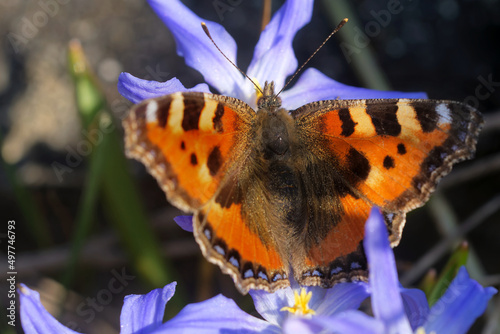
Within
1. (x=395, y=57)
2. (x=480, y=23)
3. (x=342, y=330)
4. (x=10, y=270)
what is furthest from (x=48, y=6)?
(x=342, y=330)

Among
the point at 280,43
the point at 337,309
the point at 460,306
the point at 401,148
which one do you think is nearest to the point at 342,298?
the point at 337,309

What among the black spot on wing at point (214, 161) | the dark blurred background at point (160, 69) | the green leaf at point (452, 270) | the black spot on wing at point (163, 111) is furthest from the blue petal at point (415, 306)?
the dark blurred background at point (160, 69)

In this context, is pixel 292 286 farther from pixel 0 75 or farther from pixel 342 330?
pixel 0 75

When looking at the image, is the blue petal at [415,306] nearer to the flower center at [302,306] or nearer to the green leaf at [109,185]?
the flower center at [302,306]

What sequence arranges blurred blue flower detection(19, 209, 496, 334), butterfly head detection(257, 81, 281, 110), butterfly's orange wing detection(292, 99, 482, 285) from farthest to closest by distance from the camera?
butterfly head detection(257, 81, 281, 110)
butterfly's orange wing detection(292, 99, 482, 285)
blurred blue flower detection(19, 209, 496, 334)

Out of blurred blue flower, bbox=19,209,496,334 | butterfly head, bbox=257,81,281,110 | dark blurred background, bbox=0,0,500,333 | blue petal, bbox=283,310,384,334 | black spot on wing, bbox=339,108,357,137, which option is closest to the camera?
blue petal, bbox=283,310,384,334

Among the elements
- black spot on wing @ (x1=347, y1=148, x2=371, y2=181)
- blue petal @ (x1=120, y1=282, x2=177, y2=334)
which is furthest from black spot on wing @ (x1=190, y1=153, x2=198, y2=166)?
black spot on wing @ (x1=347, y1=148, x2=371, y2=181)

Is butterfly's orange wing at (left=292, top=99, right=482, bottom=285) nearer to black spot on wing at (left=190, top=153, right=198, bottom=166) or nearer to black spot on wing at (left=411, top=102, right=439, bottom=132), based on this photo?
black spot on wing at (left=411, top=102, right=439, bottom=132)
